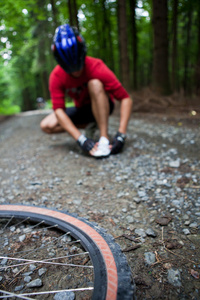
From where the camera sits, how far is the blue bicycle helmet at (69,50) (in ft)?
7.86

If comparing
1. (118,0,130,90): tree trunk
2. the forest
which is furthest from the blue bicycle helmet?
(118,0,130,90): tree trunk

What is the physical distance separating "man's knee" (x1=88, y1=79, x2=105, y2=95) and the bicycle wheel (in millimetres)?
1743

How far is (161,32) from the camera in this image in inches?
197

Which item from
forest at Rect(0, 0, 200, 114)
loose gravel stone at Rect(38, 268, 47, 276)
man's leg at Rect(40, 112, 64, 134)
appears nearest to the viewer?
loose gravel stone at Rect(38, 268, 47, 276)

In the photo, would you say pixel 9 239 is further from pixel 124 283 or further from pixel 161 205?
pixel 161 205

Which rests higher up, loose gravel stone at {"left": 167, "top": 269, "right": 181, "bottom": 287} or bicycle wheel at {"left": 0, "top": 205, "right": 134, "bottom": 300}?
bicycle wheel at {"left": 0, "top": 205, "right": 134, "bottom": 300}

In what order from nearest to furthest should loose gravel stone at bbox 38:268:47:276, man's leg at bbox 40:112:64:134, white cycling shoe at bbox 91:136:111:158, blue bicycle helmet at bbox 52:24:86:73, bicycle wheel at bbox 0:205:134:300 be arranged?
bicycle wheel at bbox 0:205:134:300 < loose gravel stone at bbox 38:268:47:276 < blue bicycle helmet at bbox 52:24:86:73 < white cycling shoe at bbox 91:136:111:158 < man's leg at bbox 40:112:64:134

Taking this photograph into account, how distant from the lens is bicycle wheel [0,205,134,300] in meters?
0.86

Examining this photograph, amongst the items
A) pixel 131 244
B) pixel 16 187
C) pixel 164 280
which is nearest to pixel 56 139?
→ pixel 16 187

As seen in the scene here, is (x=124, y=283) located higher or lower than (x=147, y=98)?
higher

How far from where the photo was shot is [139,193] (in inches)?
70.6

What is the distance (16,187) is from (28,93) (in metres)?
21.5

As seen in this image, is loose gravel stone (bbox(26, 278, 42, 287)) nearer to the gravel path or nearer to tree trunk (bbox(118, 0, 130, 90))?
the gravel path

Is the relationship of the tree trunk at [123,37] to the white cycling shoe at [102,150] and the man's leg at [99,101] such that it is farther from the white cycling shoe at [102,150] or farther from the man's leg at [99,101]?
the white cycling shoe at [102,150]
